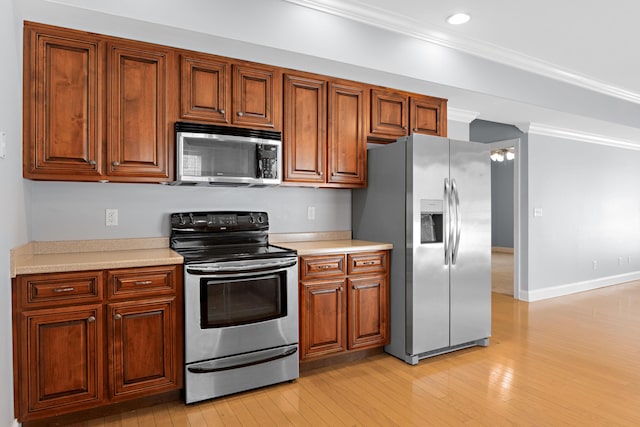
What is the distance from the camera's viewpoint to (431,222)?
3.35 m

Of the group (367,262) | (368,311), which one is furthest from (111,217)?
(368,311)

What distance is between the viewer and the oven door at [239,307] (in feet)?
8.36

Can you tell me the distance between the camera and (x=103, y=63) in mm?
2570

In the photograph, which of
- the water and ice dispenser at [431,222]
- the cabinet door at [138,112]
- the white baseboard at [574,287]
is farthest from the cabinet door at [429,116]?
the white baseboard at [574,287]

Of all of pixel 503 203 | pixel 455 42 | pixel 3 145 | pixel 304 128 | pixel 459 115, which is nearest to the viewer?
pixel 3 145

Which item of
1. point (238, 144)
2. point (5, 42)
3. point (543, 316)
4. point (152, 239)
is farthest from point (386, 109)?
point (543, 316)

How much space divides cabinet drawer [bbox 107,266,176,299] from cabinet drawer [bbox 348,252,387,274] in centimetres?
134

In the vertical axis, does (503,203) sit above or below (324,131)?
below

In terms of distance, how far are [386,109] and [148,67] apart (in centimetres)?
198

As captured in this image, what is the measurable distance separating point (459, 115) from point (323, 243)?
2.28 metres

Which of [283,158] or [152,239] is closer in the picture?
[152,239]

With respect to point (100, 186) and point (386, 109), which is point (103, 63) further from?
point (386, 109)

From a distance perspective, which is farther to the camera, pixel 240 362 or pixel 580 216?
pixel 580 216

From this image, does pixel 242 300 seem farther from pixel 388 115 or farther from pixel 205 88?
pixel 388 115
